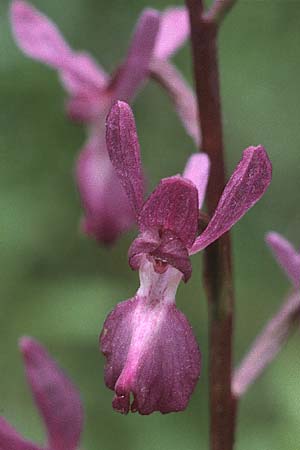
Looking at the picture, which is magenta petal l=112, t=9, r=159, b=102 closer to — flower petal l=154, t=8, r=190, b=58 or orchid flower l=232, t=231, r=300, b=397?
flower petal l=154, t=8, r=190, b=58

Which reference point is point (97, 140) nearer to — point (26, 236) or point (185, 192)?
point (185, 192)

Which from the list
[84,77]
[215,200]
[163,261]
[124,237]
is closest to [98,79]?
[84,77]

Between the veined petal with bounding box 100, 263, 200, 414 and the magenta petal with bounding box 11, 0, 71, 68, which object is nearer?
the veined petal with bounding box 100, 263, 200, 414

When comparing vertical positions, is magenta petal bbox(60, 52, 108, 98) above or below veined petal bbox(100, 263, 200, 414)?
below

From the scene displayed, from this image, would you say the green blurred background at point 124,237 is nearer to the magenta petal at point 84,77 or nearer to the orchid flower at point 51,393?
the orchid flower at point 51,393

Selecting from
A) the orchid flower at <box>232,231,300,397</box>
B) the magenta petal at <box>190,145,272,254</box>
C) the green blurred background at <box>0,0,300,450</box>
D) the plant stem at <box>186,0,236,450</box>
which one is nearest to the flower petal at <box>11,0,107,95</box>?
the plant stem at <box>186,0,236,450</box>

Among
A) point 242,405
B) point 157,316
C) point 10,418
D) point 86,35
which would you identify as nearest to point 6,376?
point 10,418

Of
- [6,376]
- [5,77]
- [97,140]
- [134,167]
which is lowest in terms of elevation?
[6,376]

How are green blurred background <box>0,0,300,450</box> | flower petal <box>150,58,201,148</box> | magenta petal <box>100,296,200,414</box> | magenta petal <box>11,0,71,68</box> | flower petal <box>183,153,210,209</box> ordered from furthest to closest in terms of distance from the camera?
green blurred background <box>0,0,300,450</box> → magenta petal <box>11,0,71,68</box> → flower petal <box>150,58,201,148</box> → flower petal <box>183,153,210,209</box> → magenta petal <box>100,296,200,414</box>
